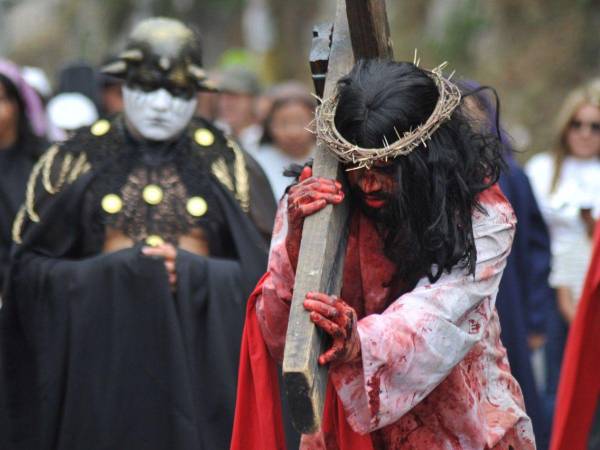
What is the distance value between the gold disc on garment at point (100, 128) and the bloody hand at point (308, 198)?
2384 millimetres

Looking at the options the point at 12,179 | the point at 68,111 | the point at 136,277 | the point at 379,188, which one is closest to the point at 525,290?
the point at 136,277

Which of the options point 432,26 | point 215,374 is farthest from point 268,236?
point 432,26

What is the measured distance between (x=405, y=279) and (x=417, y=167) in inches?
12.8

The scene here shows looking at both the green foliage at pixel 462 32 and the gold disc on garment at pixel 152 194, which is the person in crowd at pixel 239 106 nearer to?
the gold disc on garment at pixel 152 194

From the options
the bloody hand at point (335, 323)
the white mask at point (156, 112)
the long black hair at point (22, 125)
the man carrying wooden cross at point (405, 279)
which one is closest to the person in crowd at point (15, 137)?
the long black hair at point (22, 125)

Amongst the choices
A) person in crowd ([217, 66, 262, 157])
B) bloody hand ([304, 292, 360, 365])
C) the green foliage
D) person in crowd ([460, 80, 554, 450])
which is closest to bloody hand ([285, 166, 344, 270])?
bloody hand ([304, 292, 360, 365])

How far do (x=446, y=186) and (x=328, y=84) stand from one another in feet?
1.31

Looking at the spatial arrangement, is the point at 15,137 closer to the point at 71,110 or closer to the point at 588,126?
the point at 71,110

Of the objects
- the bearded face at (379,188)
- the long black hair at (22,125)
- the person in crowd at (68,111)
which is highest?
the person in crowd at (68,111)

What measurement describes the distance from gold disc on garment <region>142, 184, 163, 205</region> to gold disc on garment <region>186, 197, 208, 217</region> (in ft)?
0.40

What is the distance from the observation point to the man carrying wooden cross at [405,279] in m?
3.08

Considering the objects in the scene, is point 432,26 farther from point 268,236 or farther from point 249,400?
point 249,400

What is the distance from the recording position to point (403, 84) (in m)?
3.20

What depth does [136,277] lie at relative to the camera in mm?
5121
